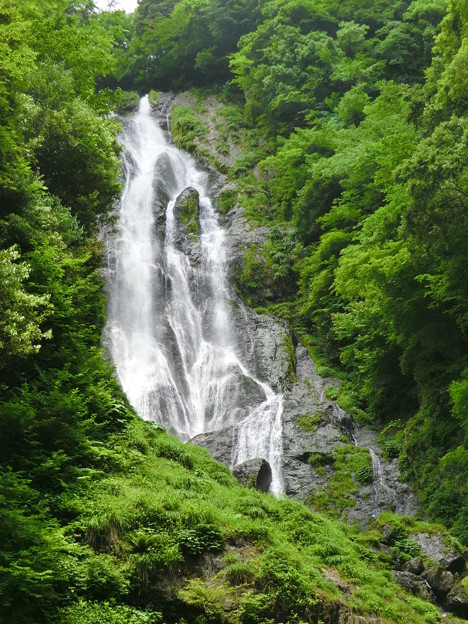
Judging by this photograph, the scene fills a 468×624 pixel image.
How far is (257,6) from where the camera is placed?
1674 inches

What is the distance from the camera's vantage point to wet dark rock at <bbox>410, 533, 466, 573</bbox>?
1173cm

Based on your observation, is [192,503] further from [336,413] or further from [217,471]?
[336,413]

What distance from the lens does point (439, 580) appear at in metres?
11.3

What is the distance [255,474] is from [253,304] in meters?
12.2

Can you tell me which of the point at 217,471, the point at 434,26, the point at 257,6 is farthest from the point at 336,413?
the point at 257,6

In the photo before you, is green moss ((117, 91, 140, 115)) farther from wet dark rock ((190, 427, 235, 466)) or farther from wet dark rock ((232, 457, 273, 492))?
wet dark rock ((232, 457, 273, 492))

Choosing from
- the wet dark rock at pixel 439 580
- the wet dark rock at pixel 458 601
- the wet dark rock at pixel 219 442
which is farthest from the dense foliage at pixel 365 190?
the wet dark rock at pixel 219 442

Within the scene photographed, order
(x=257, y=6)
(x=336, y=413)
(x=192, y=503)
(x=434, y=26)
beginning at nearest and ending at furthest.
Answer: (x=192, y=503)
(x=336, y=413)
(x=434, y=26)
(x=257, y=6)

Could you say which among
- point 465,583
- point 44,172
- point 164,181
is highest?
point 164,181

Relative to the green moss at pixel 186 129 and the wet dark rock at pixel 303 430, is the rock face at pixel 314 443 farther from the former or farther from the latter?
the green moss at pixel 186 129

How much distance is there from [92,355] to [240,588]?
604cm

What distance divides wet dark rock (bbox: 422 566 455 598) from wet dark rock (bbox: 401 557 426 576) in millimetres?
166

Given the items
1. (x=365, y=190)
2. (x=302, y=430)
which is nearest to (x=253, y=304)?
(x=365, y=190)

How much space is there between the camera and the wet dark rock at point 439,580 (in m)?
11.2
